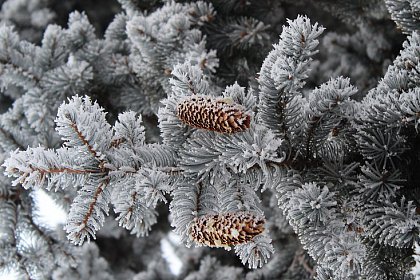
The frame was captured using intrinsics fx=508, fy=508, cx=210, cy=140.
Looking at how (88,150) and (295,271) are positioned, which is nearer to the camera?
(88,150)

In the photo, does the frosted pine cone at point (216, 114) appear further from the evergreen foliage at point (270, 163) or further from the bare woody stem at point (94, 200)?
the bare woody stem at point (94, 200)

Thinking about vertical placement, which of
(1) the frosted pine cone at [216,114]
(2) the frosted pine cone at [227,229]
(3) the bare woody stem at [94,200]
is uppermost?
(1) the frosted pine cone at [216,114]

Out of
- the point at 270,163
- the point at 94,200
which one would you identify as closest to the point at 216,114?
the point at 270,163

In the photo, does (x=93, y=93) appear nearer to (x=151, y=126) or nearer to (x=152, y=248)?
(x=151, y=126)

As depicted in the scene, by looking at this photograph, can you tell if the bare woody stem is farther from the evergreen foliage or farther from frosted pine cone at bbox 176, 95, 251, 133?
frosted pine cone at bbox 176, 95, 251, 133

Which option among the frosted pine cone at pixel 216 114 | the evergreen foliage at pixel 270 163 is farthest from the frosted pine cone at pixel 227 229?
the frosted pine cone at pixel 216 114

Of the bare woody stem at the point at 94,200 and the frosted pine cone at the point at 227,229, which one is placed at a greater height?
the bare woody stem at the point at 94,200

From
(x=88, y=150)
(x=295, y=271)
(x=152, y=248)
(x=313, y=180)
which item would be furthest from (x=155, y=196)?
(x=152, y=248)
